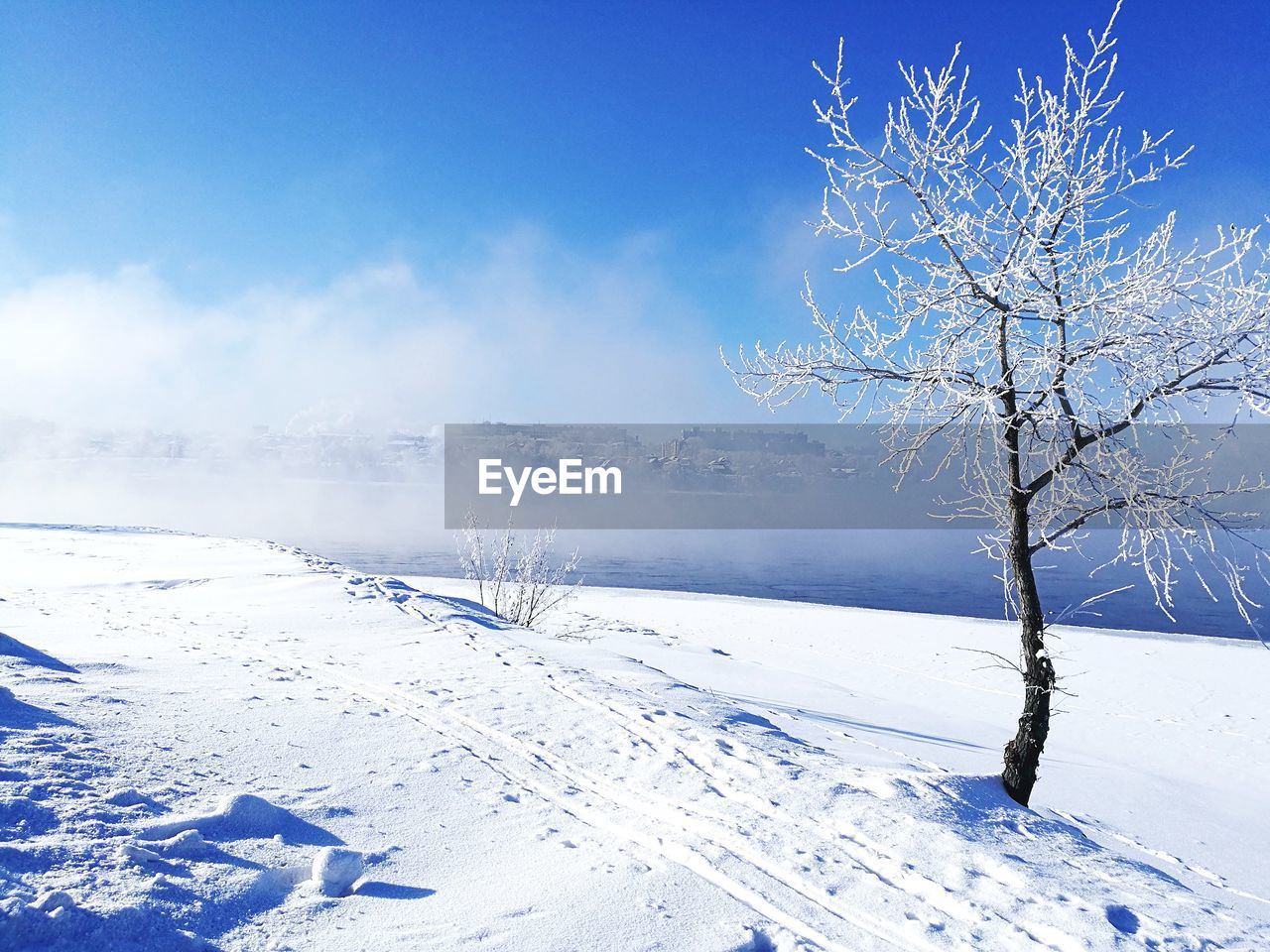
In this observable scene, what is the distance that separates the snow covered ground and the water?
21197 millimetres

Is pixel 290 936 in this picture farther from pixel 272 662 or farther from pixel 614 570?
pixel 614 570

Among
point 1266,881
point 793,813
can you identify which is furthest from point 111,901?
point 1266,881

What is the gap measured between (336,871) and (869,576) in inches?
2109

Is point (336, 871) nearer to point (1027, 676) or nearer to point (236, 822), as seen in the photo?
point (236, 822)

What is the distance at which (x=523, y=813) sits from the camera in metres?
4.78

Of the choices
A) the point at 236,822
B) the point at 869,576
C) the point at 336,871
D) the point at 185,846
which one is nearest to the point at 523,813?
the point at 336,871

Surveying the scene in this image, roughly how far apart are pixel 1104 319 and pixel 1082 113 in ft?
5.61

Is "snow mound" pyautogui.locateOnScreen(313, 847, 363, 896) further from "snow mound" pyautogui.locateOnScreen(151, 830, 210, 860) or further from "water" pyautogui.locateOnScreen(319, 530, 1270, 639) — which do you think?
"water" pyautogui.locateOnScreen(319, 530, 1270, 639)

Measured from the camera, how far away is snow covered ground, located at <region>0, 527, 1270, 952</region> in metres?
3.37

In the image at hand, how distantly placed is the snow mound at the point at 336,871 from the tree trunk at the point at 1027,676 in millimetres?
5426

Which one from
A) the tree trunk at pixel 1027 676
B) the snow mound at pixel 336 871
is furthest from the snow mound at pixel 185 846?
the tree trunk at pixel 1027 676

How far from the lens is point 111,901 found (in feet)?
9.78

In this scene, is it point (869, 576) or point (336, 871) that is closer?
point (336, 871)

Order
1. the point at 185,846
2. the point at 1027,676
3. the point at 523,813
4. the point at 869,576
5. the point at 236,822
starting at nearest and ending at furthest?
the point at 185,846 → the point at 236,822 → the point at 523,813 → the point at 1027,676 → the point at 869,576
